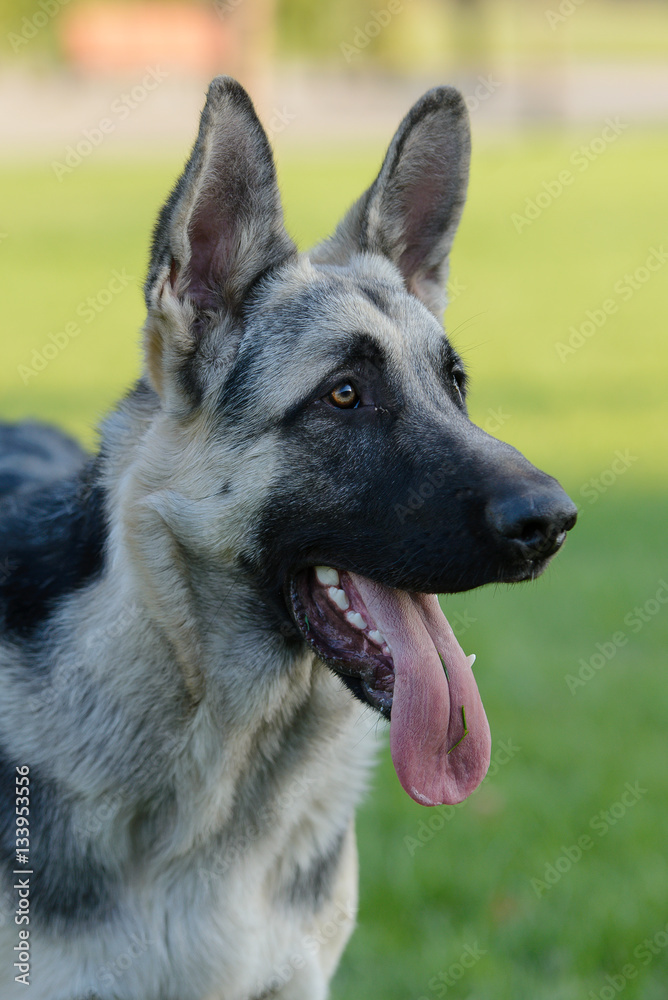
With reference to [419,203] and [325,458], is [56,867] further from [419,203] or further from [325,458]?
[419,203]

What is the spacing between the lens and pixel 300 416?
10.8 ft

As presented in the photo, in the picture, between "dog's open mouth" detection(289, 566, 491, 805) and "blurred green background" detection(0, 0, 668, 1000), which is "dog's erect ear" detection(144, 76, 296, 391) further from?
"blurred green background" detection(0, 0, 668, 1000)

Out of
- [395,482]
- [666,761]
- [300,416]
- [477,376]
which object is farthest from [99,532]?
[477,376]

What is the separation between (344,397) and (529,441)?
8.09 metres

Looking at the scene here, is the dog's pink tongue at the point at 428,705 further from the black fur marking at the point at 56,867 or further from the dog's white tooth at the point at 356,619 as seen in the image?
the black fur marking at the point at 56,867

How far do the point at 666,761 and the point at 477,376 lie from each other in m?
8.43

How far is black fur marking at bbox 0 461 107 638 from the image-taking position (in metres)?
3.42

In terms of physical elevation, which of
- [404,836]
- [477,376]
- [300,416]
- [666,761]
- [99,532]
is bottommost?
[477,376]

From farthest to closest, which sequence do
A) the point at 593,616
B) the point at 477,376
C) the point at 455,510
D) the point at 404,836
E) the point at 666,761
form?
the point at 477,376
the point at 593,616
the point at 666,761
the point at 404,836
the point at 455,510

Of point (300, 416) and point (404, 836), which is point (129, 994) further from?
point (404, 836)

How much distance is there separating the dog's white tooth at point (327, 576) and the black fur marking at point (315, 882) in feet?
3.06

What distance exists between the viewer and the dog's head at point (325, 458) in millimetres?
3119

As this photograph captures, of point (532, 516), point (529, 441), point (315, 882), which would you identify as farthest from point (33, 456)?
point (529, 441)

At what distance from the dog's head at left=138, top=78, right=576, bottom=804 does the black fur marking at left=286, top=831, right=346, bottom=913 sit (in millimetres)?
549
